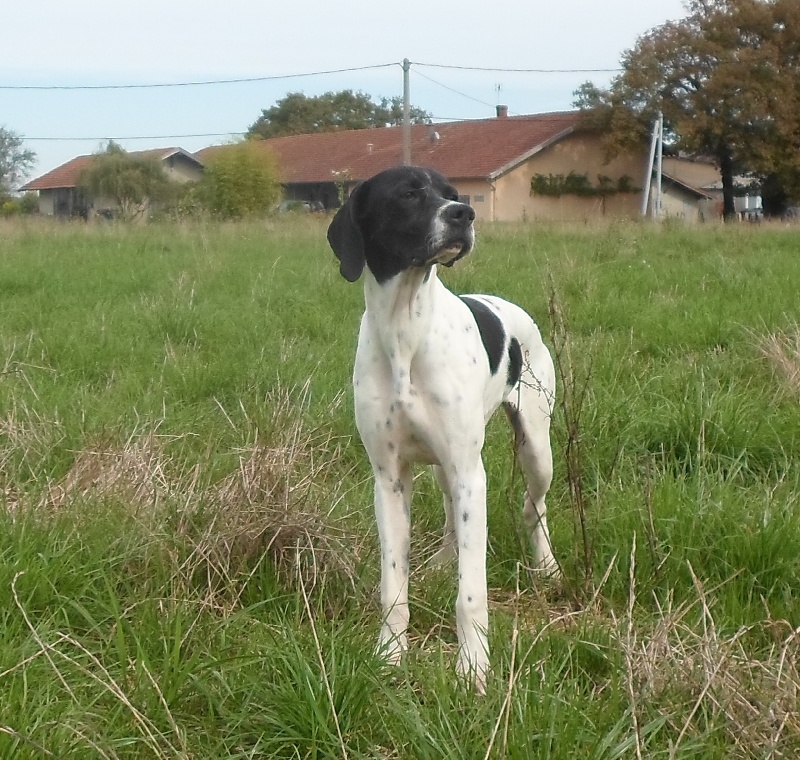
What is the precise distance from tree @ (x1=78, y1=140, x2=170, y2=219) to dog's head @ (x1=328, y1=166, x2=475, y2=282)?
1304 inches

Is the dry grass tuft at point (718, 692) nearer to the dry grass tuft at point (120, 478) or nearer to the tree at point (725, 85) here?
the dry grass tuft at point (120, 478)

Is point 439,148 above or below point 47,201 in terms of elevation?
above

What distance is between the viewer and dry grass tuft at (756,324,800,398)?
487 cm

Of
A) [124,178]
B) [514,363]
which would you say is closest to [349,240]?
[514,363]

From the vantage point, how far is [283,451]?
369cm

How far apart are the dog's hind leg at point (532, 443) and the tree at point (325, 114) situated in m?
54.3

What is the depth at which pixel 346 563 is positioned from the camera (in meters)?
3.14

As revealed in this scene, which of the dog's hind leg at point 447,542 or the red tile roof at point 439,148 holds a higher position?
the red tile roof at point 439,148

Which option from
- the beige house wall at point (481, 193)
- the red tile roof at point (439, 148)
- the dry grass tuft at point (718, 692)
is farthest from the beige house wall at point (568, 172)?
the dry grass tuft at point (718, 692)

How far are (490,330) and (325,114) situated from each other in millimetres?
55880

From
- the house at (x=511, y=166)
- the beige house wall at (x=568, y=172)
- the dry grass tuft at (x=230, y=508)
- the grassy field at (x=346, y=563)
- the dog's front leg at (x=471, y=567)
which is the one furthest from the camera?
the beige house wall at (x=568, y=172)

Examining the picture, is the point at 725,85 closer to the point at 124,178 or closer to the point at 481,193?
the point at 481,193

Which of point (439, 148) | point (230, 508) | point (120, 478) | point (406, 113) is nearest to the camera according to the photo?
point (230, 508)

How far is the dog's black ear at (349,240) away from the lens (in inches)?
114
